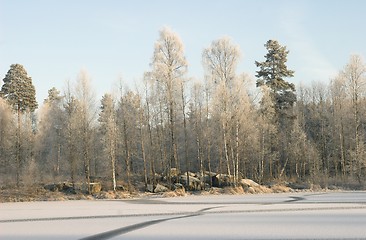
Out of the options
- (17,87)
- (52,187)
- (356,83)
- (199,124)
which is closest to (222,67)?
(199,124)

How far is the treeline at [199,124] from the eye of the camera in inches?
1252

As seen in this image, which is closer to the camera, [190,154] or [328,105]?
[190,154]

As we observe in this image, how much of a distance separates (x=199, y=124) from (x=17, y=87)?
2739cm

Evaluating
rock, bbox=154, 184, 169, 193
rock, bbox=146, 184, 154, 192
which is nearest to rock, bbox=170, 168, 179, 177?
rock, bbox=146, 184, 154, 192

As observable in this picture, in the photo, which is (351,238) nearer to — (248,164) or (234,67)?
(234,67)

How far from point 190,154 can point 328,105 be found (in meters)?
20.0

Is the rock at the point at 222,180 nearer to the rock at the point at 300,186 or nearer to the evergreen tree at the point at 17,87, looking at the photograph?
the rock at the point at 300,186

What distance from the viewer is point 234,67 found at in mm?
32062

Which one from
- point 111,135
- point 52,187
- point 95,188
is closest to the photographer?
point 95,188

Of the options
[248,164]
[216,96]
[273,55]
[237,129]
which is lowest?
[248,164]

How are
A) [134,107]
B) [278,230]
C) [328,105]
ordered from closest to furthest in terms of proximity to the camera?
[278,230] < [134,107] < [328,105]

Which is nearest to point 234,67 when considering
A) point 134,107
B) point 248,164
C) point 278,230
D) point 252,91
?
point 252,91

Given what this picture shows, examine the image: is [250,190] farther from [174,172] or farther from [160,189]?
[174,172]

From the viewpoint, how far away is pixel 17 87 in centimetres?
5169
